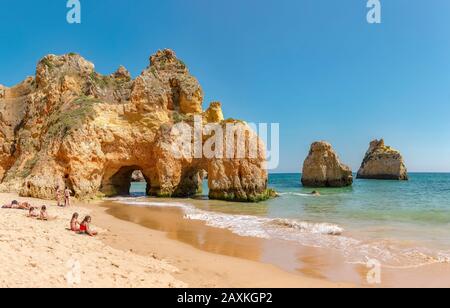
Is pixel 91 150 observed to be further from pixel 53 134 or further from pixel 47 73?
pixel 47 73

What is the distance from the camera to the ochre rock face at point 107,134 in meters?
22.8

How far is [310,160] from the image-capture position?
55.5 metres

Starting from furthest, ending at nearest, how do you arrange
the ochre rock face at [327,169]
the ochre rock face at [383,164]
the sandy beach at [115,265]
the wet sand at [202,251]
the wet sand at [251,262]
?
the ochre rock face at [383,164] < the ochre rock face at [327,169] < the wet sand at [251,262] < the wet sand at [202,251] < the sandy beach at [115,265]

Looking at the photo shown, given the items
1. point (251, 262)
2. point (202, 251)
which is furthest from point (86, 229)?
point (251, 262)

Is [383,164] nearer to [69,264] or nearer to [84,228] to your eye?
[84,228]

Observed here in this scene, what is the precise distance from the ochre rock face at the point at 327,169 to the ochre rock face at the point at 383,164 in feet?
89.2

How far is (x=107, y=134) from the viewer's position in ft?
81.8

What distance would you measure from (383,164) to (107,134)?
6956cm

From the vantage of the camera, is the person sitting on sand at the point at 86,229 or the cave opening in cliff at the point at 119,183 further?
the cave opening in cliff at the point at 119,183

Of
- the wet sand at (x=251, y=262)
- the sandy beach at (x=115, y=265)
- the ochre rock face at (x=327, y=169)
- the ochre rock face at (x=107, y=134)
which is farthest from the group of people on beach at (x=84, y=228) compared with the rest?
the ochre rock face at (x=327, y=169)

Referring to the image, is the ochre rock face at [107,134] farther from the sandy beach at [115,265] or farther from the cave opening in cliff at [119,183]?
the sandy beach at [115,265]

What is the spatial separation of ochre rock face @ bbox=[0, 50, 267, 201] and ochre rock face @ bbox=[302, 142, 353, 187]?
92.6 ft

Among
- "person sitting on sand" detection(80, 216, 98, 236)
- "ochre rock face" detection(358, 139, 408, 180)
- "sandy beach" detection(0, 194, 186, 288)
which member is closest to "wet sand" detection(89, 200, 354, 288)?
"person sitting on sand" detection(80, 216, 98, 236)
